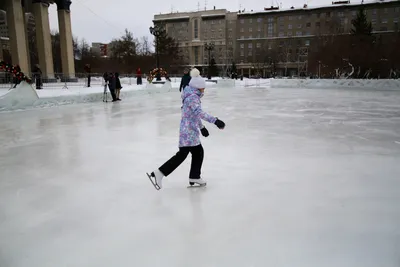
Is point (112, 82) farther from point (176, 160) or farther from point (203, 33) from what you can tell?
point (203, 33)

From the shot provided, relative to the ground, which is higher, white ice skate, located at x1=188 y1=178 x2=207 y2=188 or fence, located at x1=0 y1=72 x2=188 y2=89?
fence, located at x1=0 y1=72 x2=188 y2=89

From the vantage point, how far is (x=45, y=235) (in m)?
2.90

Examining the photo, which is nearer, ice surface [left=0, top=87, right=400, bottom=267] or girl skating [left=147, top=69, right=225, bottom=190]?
ice surface [left=0, top=87, right=400, bottom=267]

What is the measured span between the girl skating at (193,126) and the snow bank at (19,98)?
35.7ft

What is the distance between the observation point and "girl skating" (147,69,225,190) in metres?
3.55

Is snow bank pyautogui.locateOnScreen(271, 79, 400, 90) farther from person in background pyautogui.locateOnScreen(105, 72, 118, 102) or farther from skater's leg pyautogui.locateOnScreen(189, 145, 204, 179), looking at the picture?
skater's leg pyautogui.locateOnScreen(189, 145, 204, 179)

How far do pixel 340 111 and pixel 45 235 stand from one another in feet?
37.0

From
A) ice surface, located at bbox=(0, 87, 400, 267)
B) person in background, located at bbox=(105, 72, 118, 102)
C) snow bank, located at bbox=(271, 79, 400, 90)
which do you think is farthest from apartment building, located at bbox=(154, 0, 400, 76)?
ice surface, located at bbox=(0, 87, 400, 267)

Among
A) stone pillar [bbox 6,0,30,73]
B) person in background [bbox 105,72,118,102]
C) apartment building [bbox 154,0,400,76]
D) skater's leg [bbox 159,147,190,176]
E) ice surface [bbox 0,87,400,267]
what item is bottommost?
ice surface [bbox 0,87,400,267]

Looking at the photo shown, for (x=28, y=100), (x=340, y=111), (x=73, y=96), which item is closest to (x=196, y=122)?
(x=340, y=111)

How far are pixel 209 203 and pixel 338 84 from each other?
28069 mm

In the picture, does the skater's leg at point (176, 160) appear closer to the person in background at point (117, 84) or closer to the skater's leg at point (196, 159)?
the skater's leg at point (196, 159)

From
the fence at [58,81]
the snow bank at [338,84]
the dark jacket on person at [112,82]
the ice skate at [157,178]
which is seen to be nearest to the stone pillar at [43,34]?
the fence at [58,81]

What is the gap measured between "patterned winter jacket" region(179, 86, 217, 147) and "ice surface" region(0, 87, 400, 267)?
2.23 ft
